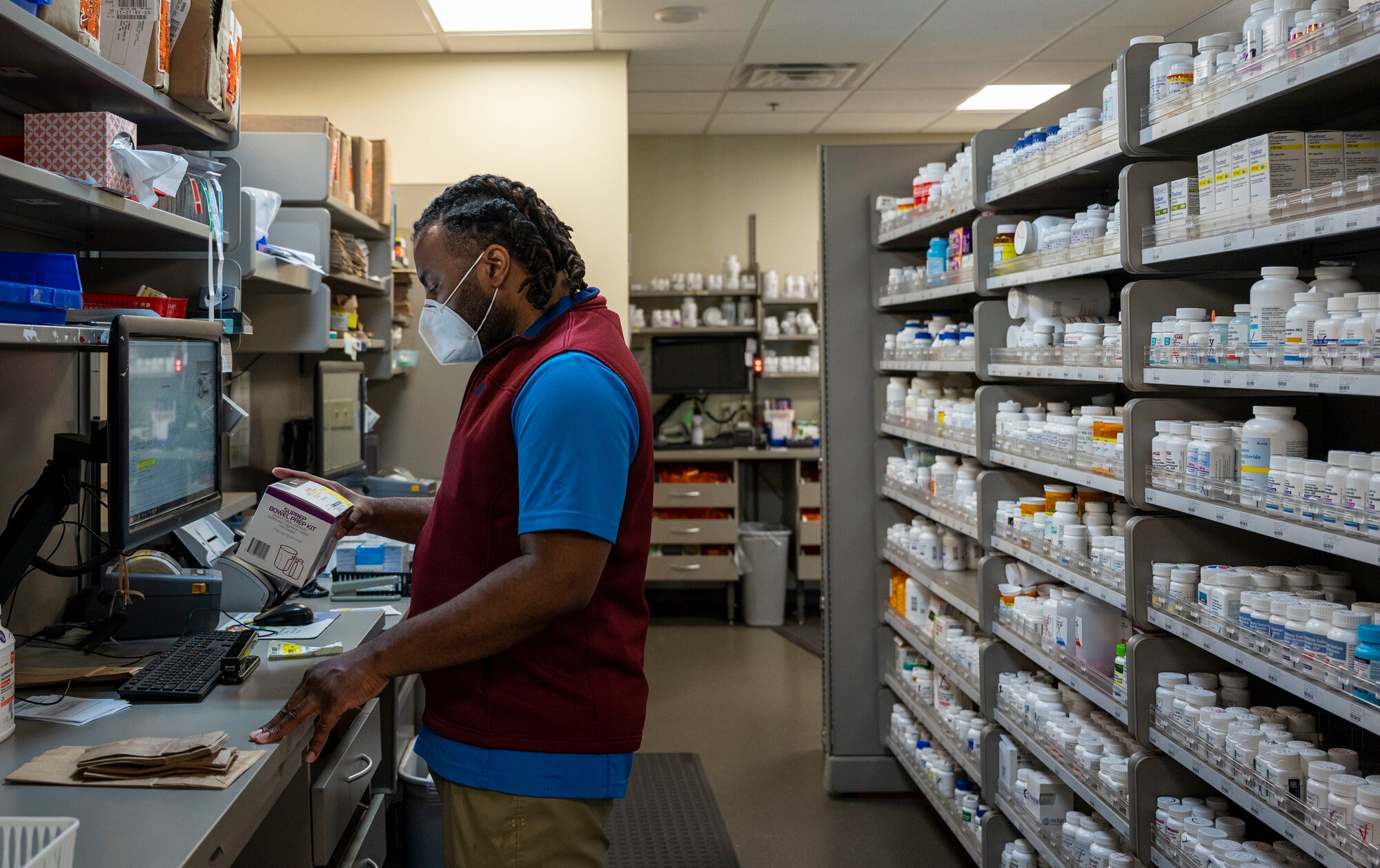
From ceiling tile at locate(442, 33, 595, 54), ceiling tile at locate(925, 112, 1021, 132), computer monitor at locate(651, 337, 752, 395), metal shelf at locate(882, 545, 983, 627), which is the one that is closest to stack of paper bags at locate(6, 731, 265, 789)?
metal shelf at locate(882, 545, 983, 627)

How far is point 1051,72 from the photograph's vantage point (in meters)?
6.12

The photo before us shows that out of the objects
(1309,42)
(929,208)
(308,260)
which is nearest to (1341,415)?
(1309,42)

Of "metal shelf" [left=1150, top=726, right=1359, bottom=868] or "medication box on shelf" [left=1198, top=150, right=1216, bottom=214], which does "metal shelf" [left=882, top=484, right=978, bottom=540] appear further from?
"medication box on shelf" [left=1198, top=150, right=1216, bottom=214]

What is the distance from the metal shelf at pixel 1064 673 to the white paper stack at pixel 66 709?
1.97 meters

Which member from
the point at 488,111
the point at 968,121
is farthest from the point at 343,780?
the point at 968,121

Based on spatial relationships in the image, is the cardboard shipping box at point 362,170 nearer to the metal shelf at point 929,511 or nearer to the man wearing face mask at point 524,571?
the metal shelf at point 929,511

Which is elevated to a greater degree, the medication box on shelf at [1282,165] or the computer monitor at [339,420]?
the medication box on shelf at [1282,165]

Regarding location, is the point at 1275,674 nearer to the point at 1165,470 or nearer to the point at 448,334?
the point at 1165,470

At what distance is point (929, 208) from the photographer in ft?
11.4

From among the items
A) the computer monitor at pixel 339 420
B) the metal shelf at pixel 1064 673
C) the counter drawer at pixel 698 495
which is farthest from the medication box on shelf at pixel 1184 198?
the counter drawer at pixel 698 495

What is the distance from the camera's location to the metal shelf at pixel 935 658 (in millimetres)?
3123

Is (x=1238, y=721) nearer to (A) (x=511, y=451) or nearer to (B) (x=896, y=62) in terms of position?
(A) (x=511, y=451)

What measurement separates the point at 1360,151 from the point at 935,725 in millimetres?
2241

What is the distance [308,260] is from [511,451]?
175 cm
